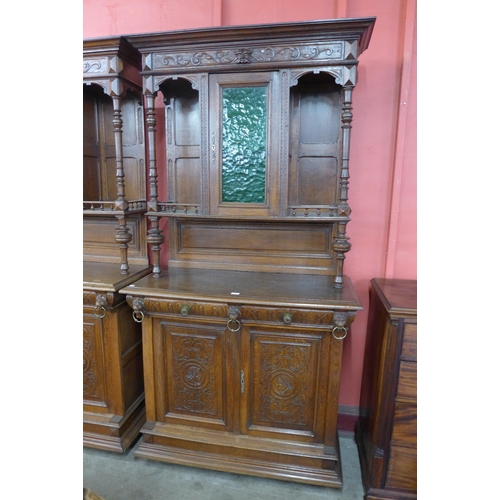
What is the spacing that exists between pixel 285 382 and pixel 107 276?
4.03 ft

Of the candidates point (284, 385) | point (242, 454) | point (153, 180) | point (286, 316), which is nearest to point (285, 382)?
point (284, 385)

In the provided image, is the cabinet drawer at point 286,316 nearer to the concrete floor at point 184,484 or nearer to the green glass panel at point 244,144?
the green glass panel at point 244,144

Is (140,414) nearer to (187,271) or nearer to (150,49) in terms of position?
(187,271)

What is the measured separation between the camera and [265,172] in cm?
174

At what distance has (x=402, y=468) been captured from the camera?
1602 millimetres

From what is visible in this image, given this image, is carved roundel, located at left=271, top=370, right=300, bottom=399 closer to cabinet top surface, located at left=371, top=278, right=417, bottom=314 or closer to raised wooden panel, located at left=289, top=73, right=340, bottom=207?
cabinet top surface, located at left=371, top=278, right=417, bottom=314

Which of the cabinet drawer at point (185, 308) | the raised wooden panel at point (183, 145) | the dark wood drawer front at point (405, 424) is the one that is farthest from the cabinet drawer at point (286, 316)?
the raised wooden panel at point (183, 145)

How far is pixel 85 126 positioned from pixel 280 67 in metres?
1.46

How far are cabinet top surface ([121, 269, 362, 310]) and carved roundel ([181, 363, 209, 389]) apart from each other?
16.4 inches

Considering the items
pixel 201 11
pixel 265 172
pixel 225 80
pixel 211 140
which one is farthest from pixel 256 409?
pixel 201 11

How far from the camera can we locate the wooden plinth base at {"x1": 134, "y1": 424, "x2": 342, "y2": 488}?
167 cm

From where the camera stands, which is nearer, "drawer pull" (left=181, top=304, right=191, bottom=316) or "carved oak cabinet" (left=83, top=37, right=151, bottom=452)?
"drawer pull" (left=181, top=304, right=191, bottom=316)

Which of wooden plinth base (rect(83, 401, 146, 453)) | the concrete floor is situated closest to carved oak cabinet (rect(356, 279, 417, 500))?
the concrete floor

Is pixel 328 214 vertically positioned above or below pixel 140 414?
above
